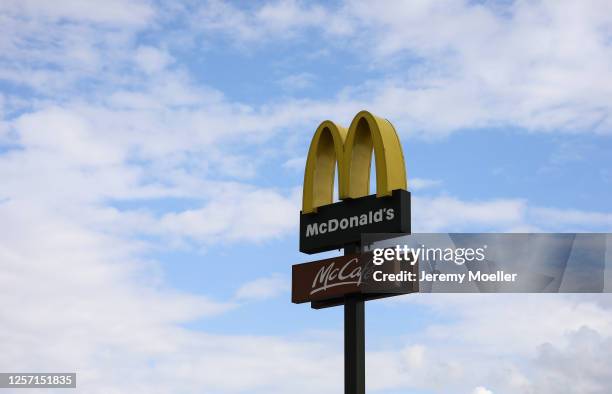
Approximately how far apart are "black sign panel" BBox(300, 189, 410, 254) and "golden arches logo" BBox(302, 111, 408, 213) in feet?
0.91

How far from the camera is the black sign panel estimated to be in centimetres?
2650

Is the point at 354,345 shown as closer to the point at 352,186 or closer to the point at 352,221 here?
the point at 352,221

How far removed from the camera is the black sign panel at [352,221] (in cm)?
2650

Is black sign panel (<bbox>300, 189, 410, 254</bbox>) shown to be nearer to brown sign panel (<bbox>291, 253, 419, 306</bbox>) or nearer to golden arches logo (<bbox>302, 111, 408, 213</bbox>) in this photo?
golden arches logo (<bbox>302, 111, 408, 213</bbox>)

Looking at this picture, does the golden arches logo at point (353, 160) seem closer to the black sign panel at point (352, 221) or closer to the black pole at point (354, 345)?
the black sign panel at point (352, 221)

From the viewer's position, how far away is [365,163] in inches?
1113

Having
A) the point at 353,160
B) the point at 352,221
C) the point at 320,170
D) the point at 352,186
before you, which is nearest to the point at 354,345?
the point at 352,221

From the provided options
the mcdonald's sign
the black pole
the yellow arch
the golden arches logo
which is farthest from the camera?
the yellow arch

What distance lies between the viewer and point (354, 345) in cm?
2723

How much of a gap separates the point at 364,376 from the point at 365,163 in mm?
5723

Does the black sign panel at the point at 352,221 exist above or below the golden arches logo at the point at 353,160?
below

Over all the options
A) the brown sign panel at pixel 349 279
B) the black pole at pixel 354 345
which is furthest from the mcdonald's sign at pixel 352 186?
the black pole at pixel 354 345

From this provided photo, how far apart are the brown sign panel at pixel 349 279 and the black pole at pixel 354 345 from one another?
1.37 ft

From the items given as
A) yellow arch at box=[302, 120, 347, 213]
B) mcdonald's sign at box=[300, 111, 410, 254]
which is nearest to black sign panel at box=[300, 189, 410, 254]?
mcdonald's sign at box=[300, 111, 410, 254]
